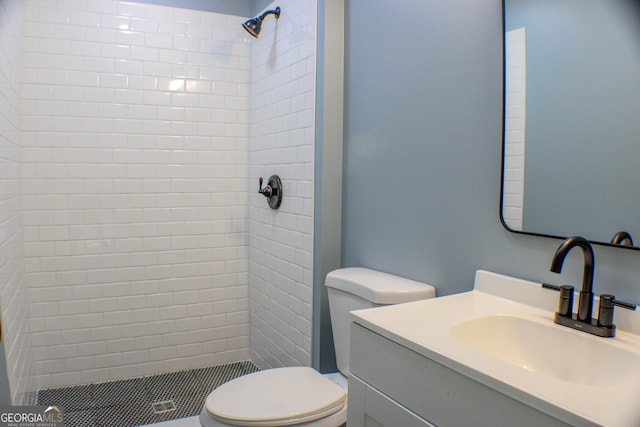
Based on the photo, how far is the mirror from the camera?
1123mm

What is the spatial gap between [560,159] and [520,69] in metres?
0.31

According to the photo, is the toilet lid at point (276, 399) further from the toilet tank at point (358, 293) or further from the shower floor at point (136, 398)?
the shower floor at point (136, 398)

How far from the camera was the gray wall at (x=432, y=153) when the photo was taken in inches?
56.7

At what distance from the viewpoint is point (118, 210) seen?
273 centimetres

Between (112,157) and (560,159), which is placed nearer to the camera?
(560,159)

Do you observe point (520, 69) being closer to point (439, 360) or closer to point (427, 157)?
point (427, 157)

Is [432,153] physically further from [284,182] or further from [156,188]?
[156,188]

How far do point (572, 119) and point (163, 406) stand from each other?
238cm

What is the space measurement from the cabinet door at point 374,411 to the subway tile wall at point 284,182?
995 millimetres

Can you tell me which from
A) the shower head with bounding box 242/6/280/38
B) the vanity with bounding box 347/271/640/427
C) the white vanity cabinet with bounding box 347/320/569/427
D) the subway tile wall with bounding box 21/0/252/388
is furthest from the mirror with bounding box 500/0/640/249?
the shower head with bounding box 242/6/280/38

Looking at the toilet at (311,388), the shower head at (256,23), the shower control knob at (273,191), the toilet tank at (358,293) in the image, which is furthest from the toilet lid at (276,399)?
the shower head at (256,23)

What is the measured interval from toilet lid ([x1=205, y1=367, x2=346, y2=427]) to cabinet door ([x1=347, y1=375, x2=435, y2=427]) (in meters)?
0.28

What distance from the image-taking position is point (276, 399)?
163cm

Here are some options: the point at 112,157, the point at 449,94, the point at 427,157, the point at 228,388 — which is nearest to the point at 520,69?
the point at 449,94
